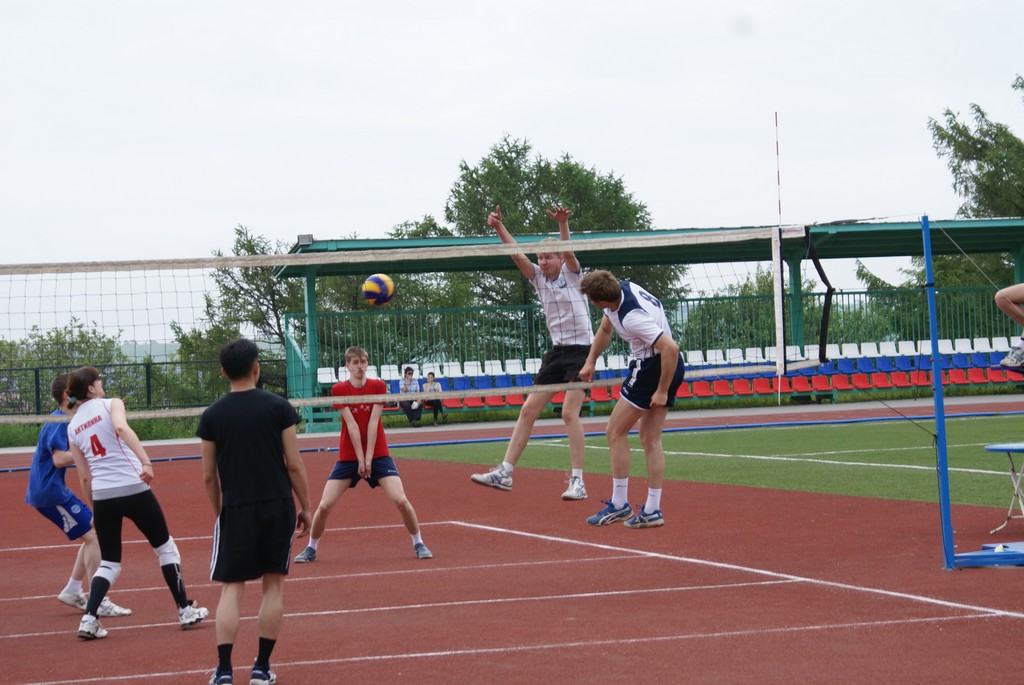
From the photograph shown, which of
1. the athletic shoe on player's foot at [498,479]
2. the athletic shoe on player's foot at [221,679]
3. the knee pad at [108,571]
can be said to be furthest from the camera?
the athletic shoe on player's foot at [498,479]

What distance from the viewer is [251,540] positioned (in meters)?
5.86

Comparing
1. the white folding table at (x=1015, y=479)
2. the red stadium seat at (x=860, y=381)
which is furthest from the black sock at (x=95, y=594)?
the red stadium seat at (x=860, y=381)

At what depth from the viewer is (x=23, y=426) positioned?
97.7 feet

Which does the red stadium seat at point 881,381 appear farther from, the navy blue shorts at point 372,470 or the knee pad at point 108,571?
the knee pad at point 108,571

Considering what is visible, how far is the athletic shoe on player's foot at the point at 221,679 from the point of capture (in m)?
5.65

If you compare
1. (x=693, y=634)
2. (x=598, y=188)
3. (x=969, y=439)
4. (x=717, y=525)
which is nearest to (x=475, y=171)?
(x=598, y=188)

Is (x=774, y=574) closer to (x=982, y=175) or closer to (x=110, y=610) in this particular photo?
(x=110, y=610)

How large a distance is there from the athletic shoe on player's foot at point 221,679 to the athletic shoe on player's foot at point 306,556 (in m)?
4.31

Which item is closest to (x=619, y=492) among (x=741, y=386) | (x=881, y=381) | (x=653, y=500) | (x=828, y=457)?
(x=653, y=500)

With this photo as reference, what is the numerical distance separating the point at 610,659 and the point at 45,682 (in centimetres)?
295

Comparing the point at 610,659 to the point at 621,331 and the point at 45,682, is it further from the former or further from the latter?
the point at 621,331

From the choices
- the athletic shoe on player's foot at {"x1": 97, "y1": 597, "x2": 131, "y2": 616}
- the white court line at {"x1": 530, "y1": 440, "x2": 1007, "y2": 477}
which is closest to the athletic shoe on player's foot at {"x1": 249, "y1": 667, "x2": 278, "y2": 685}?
the athletic shoe on player's foot at {"x1": 97, "y1": 597, "x2": 131, "y2": 616}

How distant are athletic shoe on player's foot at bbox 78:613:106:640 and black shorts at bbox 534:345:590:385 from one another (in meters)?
5.14

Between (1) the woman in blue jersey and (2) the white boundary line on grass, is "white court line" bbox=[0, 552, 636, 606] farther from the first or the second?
(2) the white boundary line on grass
